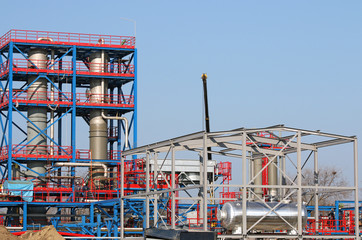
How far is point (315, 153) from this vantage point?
37000mm

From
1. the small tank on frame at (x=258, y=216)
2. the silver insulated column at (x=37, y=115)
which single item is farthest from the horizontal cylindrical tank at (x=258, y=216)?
the silver insulated column at (x=37, y=115)

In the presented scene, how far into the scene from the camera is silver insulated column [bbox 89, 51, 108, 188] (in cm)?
5928

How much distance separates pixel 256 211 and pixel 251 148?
5.88 m

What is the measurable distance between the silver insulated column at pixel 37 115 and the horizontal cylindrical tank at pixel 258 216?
1134 inches

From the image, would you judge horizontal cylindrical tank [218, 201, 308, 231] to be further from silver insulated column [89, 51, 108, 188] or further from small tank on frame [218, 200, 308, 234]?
silver insulated column [89, 51, 108, 188]

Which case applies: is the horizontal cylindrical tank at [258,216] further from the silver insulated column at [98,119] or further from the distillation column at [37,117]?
the distillation column at [37,117]

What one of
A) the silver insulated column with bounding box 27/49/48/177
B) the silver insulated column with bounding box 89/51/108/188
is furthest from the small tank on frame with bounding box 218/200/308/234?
the silver insulated column with bounding box 27/49/48/177

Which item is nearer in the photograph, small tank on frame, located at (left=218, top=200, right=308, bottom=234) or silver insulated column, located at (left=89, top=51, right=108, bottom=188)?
small tank on frame, located at (left=218, top=200, right=308, bottom=234)

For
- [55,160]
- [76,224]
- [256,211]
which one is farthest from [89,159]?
[256,211]

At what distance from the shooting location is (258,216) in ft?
107

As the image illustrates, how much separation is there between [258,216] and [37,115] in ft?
103

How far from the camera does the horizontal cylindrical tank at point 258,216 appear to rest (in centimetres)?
3266

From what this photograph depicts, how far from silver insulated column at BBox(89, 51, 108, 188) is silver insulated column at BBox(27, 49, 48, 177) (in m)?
4.02

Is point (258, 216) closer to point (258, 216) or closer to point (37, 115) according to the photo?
point (258, 216)
